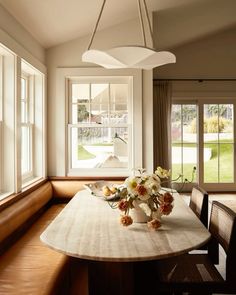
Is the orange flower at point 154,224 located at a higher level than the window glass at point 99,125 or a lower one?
lower

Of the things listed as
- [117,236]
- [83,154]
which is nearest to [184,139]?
[83,154]

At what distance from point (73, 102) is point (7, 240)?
85.7 inches

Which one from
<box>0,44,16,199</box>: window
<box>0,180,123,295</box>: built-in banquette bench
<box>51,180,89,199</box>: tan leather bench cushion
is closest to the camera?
<box>0,180,123,295</box>: built-in banquette bench

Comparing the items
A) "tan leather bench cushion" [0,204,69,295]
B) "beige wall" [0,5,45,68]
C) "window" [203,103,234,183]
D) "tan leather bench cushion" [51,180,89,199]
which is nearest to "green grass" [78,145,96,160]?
"tan leather bench cushion" [51,180,89,199]

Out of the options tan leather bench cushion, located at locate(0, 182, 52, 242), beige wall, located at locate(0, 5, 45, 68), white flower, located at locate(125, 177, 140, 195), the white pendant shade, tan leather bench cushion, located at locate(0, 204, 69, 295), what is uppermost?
beige wall, located at locate(0, 5, 45, 68)

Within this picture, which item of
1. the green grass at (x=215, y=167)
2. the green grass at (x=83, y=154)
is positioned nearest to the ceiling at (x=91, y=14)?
the green grass at (x=83, y=154)

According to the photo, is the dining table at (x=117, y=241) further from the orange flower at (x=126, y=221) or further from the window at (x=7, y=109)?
the window at (x=7, y=109)

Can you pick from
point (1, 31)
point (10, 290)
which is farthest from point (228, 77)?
point (10, 290)

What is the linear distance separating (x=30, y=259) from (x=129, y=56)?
5.21 feet

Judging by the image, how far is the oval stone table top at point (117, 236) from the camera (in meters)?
1.61

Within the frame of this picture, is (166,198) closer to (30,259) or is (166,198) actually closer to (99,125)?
(30,259)

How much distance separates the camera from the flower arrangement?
6.44 feet

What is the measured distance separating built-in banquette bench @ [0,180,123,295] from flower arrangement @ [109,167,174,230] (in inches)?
22.9

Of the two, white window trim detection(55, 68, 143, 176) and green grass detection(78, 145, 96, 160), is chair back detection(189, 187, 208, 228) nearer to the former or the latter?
white window trim detection(55, 68, 143, 176)
